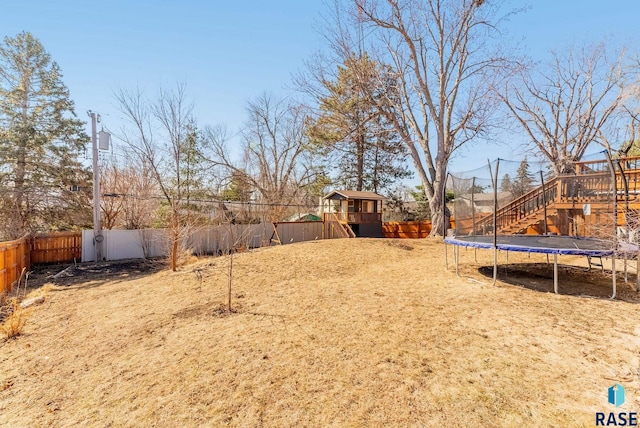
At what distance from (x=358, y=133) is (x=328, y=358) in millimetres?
13667

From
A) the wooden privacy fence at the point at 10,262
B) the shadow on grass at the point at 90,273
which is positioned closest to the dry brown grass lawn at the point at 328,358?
the wooden privacy fence at the point at 10,262

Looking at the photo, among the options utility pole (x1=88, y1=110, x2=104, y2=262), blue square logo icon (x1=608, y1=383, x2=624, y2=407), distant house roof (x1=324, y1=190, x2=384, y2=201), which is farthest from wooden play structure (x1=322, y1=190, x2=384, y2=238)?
blue square logo icon (x1=608, y1=383, x2=624, y2=407)

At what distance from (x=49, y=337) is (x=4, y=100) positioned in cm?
1404

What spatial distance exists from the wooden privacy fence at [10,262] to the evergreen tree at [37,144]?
3.85 metres

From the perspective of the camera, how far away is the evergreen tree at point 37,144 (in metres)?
11.6

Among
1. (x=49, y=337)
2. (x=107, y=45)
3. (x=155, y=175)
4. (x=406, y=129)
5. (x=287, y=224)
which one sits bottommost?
(x=49, y=337)

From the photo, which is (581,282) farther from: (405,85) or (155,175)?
(155,175)

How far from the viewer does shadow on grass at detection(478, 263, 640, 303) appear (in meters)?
5.22

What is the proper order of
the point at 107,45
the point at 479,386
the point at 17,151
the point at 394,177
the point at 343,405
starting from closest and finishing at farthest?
the point at 343,405 < the point at 479,386 < the point at 107,45 < the point at 17,151 < the point at 394,177

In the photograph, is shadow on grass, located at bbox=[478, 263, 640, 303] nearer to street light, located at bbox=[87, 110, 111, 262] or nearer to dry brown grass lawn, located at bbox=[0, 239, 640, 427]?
dry brown grass lawn, located at bbox=[0, 239, 640, 427]

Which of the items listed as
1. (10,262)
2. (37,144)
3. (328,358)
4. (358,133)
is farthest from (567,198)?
(37,144)

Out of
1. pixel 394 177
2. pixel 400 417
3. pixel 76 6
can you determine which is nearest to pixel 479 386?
pixel 400 417

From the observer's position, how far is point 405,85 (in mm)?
13523

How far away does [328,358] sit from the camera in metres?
3.00
